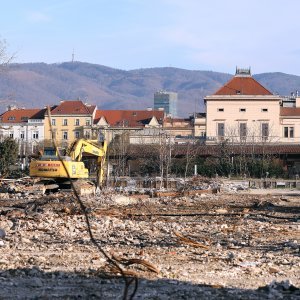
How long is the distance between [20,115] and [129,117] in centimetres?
1650

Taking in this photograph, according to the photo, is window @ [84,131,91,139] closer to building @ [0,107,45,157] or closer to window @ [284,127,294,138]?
building @ [0,107,45,157]

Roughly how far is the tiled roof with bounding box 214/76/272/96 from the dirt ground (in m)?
69.0

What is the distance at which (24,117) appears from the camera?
114 meters

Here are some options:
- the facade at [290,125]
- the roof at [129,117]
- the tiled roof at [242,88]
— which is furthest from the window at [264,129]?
the roof at [129,117]

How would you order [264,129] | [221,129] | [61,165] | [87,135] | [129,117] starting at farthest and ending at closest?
[129,117] < [87,135] < [221,129] < [264,129] < [61,165]

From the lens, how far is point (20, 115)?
116 m

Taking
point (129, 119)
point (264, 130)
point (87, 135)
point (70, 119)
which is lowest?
point (87, 135)

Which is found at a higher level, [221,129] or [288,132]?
[221,129]

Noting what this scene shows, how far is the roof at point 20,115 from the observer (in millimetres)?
113562

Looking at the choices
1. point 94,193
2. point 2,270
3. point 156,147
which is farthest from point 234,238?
point 156,147

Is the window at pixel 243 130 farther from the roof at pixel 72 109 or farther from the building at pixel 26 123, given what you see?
the building at pixel 26 123

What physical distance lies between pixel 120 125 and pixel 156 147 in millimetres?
38917

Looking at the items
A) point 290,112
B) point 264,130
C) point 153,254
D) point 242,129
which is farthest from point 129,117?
point 153,254

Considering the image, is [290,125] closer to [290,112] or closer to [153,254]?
[290,112]
